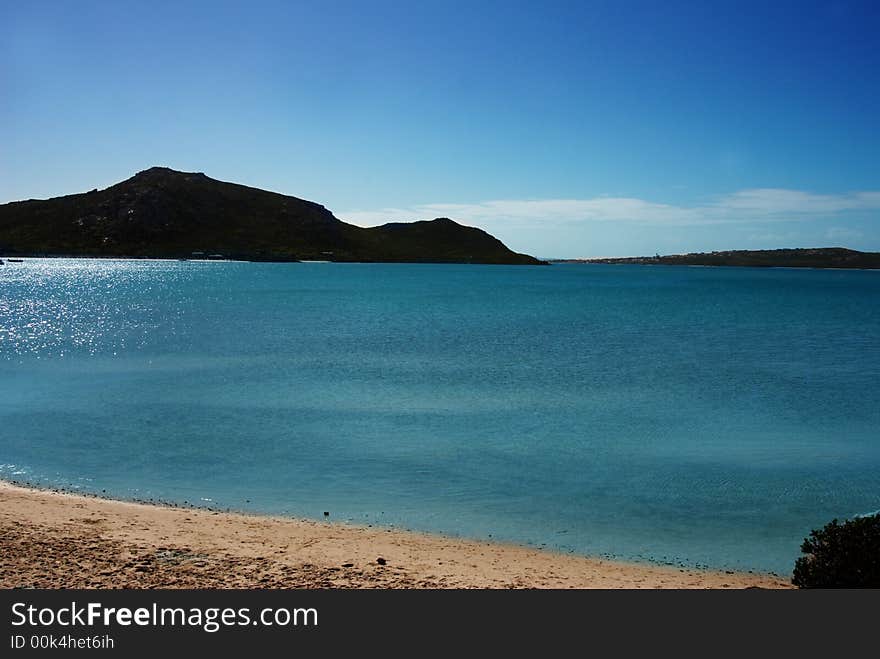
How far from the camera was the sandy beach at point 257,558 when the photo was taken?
9758 mm

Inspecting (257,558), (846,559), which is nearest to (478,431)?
(257,558)

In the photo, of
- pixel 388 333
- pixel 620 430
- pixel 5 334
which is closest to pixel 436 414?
pixel 620 430

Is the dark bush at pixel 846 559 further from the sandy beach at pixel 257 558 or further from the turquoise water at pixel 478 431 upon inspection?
the turquoise water at pixel 478 431

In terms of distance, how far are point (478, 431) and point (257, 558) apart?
1212 cm

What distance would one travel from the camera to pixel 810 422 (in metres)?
→ 25.0

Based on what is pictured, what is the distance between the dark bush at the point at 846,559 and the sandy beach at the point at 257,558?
58.5 inches

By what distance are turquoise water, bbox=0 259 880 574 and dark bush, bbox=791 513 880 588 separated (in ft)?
8.58

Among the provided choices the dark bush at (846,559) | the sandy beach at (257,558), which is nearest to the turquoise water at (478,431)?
the sandy beach at (257,558)

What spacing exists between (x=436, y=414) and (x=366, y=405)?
121 inches

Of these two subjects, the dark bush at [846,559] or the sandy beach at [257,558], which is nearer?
the dark bush at [846,559]

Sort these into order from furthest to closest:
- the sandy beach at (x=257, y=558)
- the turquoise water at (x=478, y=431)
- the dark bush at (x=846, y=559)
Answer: the turquoise water at (x=478, y=431), the sandy beach at (x=257, y=558), the dark bush at (x=846, y=559)

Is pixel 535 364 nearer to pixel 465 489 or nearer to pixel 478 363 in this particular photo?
pixel 478 363

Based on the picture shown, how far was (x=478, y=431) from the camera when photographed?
22.2 meters

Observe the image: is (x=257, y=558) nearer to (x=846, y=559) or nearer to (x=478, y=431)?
(x=846, y=559)
